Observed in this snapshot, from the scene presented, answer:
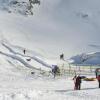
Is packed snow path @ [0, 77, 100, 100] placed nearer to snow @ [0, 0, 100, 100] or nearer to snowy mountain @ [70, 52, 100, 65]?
snow @ [0, 0, 100, 100]

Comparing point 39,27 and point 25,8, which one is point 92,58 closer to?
point 39,27

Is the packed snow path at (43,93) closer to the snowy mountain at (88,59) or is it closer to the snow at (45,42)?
the snow at (45,42)

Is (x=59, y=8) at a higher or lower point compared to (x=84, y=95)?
higher

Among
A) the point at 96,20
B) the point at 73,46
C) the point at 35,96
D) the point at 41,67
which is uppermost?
the point at 96,20

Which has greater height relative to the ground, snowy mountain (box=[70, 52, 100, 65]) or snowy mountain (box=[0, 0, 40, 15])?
snowy mountain (box=[0, 0, 40, 15])

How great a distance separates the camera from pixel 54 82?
46969mm

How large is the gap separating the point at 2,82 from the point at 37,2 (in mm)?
116160

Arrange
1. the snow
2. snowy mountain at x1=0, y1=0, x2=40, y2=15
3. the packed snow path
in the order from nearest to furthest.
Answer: the packed snow path, the snow, snowy mountain at x1=0, y1=0, x2=40, y2=15

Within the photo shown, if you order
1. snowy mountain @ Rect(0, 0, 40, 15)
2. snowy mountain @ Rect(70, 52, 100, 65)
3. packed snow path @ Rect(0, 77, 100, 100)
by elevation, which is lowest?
packed snow path @ Rect(0, 77, 100, 100)

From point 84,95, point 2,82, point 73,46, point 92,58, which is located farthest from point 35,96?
point 73,46

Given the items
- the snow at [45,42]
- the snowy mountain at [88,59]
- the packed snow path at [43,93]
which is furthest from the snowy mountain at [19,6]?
the packed snow path at [43,93]

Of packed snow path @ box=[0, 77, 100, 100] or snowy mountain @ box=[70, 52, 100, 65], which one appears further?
snowy mountain @ box=[70, 52, 100, 65]

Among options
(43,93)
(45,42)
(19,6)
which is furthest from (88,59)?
(43,93)

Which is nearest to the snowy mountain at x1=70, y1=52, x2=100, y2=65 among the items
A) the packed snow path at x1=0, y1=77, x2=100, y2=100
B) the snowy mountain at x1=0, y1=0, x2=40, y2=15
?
the snowy mountain at x1=0, y1=0, x2=40, y2=15
